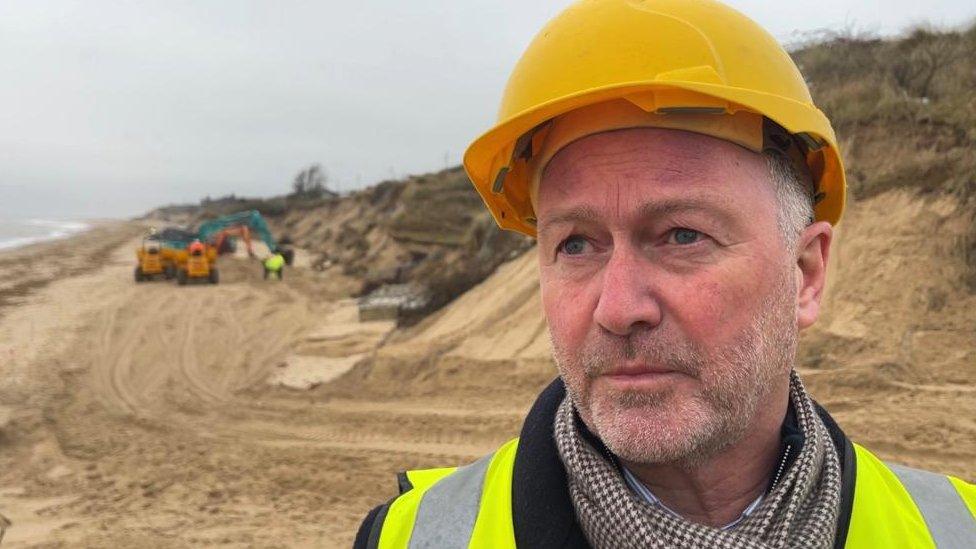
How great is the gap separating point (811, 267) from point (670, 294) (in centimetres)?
41

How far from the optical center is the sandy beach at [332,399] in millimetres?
5895

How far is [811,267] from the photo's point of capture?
4.68ft

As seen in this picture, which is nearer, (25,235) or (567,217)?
(567,217)

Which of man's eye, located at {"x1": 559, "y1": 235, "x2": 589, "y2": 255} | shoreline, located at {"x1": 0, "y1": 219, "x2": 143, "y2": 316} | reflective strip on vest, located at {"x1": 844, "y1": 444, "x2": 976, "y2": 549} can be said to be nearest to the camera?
reflective strip on vest, located at {"x1": 844, "y1": 444, "x2": 976, "y2": 549}

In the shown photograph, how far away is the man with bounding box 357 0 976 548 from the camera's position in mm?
1207

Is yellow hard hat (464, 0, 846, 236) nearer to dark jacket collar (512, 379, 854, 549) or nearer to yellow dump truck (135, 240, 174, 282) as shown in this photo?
dark jacket collar (512, 379, 854, 549)

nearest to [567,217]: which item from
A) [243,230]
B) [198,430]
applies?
[198,430]

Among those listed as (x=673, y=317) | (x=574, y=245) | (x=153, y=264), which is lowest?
(x=153, y=264)

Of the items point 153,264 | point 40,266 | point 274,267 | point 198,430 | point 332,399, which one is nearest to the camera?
point 198,430

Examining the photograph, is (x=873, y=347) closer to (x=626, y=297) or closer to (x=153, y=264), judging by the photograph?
(x=626, y=297)

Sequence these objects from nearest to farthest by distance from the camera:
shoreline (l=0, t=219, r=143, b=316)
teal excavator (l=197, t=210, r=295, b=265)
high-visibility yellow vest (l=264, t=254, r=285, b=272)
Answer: shoreline (l=0, t=219, r=143, b=316), high-visibility yellow vest (l=264, t=254, r=285, b=272), teal excavator (l=197, t=210, r=295, b=265)

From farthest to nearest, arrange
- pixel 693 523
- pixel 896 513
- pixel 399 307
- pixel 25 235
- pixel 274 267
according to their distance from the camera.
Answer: pixel 25 235 < pixel 274 267 < pixel 399 307 < pixel 896 513 < pixel 693 523

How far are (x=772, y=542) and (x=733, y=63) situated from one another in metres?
0.92

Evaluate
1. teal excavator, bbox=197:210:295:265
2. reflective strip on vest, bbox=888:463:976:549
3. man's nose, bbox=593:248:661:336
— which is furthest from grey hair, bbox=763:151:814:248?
teal excavator, bbox=197:210:295:265
